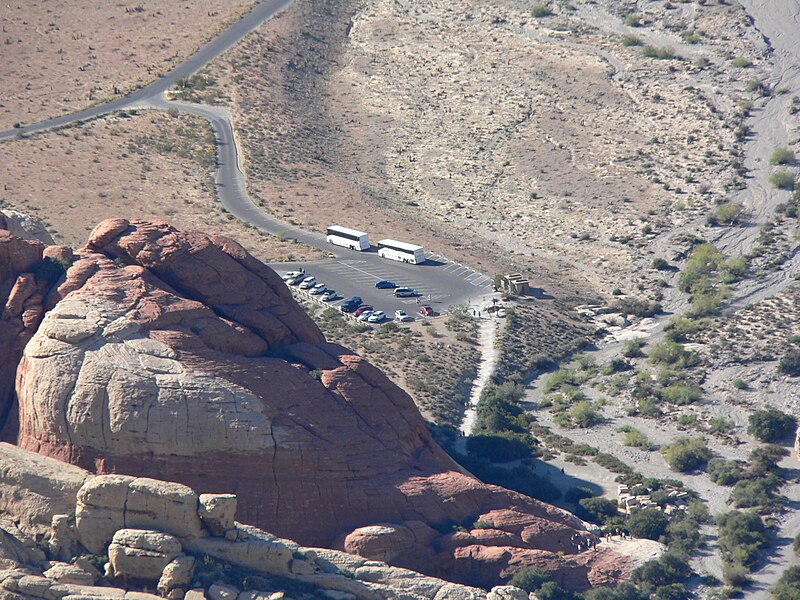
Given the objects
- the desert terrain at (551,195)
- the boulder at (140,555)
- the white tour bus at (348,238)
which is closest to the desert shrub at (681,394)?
the desert terrain at (551,195)

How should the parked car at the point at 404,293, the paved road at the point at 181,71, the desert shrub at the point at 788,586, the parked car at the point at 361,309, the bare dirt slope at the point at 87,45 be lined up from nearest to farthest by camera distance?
the desert shrub at the point at 788,586 < the parked car at the point at 361,309 < the parked car at the point at 404,293 < the paved road at the point at 181,71 < the bare dirt slope at the point at 87,45

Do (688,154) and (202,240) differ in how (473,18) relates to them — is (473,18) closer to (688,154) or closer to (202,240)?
(688,154)

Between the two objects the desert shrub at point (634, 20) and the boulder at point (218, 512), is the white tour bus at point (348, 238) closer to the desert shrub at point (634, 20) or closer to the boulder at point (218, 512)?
the desert shrub at point (634, 20)

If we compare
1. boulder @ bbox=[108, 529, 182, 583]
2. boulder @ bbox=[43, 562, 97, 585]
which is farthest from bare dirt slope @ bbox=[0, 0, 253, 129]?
boulder @ bbox=[43, 562, 97, 585]

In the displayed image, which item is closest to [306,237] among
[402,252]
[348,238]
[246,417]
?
[348,238]

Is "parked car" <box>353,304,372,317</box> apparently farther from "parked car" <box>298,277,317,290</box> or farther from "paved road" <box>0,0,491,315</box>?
"parked car" <box>298,277,317,290</box>

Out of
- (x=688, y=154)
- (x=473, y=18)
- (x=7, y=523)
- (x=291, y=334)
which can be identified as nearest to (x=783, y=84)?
(x=688, y=154)
